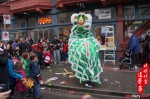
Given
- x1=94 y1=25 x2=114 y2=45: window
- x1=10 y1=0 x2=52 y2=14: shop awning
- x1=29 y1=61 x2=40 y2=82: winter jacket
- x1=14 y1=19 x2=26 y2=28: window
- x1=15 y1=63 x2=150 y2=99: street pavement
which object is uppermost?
x1=10 y1=0 x2=52 y2=14: shop awning

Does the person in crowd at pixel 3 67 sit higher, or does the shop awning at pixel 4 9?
the shop awning at pixel 4 9

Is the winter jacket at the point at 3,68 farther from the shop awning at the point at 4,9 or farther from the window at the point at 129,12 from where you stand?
the shop awning at the point at 4,9

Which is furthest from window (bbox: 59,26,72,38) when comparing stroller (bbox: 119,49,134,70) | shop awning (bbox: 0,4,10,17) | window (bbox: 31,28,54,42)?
shop awning (bbox: 0,4,10,17)

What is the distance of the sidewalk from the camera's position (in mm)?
9901

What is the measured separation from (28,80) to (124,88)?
3.46m

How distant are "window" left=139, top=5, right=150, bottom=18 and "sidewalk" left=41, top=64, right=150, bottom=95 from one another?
4019 millimetres

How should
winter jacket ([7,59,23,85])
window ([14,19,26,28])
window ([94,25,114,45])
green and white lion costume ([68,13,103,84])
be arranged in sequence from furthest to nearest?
window ([14,19,26,28])
window ([94,25,114,45])
green and white lion costume ([68,13,103,84])
winter jacket ([7,59,23,85])

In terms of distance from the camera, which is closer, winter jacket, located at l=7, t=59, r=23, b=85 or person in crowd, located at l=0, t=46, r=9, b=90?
person in crowd, located at l=0, t=46, r=9, b=90

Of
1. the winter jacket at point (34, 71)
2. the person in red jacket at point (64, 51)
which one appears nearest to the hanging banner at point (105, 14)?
the person in red jacket at point (64, 51)

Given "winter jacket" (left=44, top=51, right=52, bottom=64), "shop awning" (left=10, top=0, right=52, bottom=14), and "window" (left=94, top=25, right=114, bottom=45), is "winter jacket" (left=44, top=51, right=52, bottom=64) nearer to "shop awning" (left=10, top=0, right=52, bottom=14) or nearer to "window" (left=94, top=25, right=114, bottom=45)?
"window" (left=94, top=25, right=114, bottom=45)

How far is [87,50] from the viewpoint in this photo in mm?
10133

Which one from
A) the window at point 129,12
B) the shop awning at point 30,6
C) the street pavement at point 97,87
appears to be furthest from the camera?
the shop awning at point 30,6

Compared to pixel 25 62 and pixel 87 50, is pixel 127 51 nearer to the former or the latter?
pixel 87 50

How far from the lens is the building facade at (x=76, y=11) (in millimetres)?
16219
